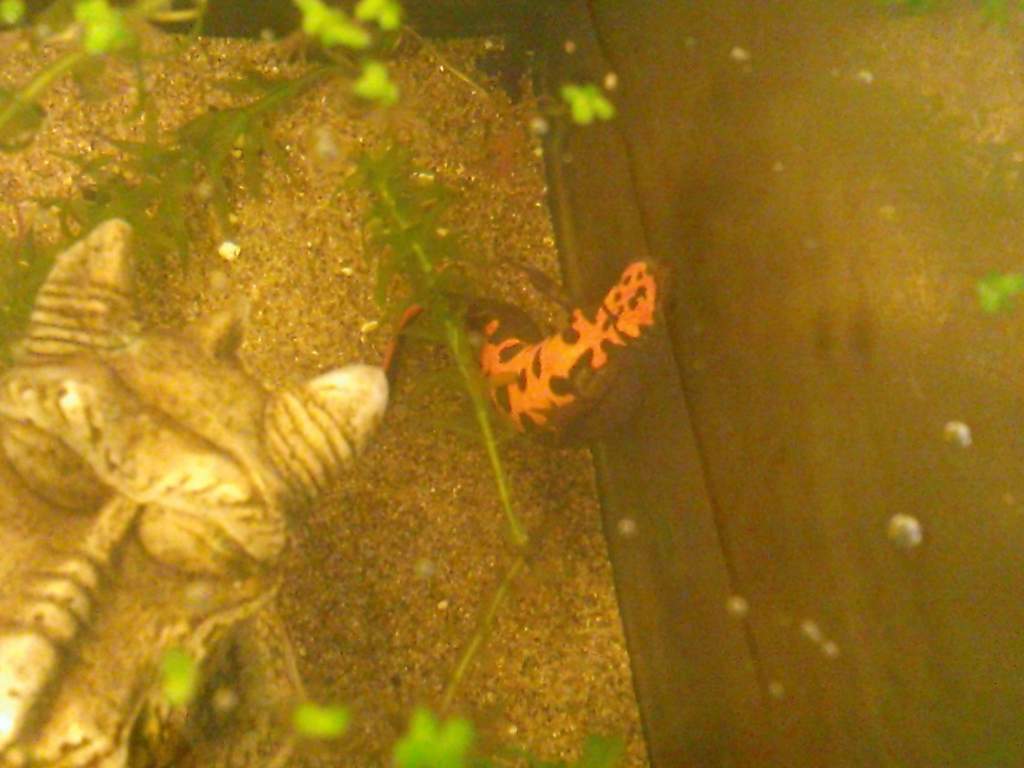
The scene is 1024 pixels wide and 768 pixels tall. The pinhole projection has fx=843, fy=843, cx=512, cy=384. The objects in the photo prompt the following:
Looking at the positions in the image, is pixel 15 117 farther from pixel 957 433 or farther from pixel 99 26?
pixel 957 433

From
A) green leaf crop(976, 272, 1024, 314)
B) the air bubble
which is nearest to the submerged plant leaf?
the air bubble

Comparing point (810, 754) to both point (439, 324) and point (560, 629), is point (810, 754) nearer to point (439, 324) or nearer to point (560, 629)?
point (560, 629)

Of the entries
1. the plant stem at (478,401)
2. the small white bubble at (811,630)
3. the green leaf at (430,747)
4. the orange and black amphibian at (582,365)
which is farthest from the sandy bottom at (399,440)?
the green leaf at (430,747)

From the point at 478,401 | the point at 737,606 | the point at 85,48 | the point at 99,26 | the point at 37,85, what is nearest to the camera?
the point at 99,26

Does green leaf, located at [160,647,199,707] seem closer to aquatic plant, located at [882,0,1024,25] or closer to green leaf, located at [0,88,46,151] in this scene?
green leaf, located at [0,88,46,151]

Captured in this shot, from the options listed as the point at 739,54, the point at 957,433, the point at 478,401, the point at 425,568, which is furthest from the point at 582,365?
the point at 957,433

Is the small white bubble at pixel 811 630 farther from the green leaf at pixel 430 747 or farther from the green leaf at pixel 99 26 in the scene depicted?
the green leaf at pixel 99 26

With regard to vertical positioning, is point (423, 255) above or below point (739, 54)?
below
